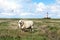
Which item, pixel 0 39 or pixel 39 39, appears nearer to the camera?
pixel 0 39

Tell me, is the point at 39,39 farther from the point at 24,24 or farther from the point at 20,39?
the point at 24,24

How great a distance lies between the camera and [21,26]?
25859 millimetres

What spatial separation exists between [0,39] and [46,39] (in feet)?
14.1

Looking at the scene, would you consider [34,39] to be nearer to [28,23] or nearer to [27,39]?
[27,39]

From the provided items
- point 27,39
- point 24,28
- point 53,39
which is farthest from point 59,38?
point 24,28

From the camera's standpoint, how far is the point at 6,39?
15734 millimetres

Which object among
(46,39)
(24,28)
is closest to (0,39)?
(46,39)

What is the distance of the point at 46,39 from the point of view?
1720 centimetres

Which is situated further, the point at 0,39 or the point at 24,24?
the point at 24,24

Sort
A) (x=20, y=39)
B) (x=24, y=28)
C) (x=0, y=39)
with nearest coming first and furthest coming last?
(x=0, y=39) → (x=20, y=39) → (x=24, y=28)

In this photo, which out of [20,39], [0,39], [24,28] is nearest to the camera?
[0,39]

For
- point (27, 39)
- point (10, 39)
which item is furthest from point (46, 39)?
point (10, 39)

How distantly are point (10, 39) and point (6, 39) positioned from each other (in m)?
0.34

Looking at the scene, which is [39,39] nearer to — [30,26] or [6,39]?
[6,39]
